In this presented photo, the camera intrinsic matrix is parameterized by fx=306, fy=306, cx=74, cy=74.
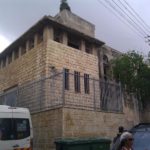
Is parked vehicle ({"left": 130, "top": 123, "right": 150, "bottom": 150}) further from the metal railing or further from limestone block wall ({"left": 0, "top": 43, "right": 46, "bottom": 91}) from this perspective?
limestone block wall ({"left": 0, "top": 43, "right": 46, "bottom": 91})

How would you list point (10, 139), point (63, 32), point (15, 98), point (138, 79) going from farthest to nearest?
point (138, 79), point (63, 32), point (15, 98), point (10, 139)

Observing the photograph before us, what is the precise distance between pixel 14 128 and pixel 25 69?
37.0 ft

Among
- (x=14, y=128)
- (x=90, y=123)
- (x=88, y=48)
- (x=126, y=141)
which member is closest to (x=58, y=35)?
(x=88, y=48)

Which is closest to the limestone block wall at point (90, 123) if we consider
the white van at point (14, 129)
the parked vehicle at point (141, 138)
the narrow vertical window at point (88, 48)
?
the white van at point (14, 129)

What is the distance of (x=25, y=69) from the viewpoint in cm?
2072

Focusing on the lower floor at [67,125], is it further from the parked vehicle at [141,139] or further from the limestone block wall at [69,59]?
the limestone block wall at [69,59]

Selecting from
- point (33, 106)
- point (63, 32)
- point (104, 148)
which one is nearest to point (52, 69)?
point (63, 32)

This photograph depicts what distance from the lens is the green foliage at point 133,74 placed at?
22656mm

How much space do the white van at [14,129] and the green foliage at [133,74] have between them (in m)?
13.5

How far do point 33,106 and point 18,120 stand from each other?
13.9 ft

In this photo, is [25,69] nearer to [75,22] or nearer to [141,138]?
[75,22]

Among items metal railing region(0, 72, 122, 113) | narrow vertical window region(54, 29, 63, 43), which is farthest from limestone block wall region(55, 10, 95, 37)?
metal railing region(0, 72, 122, 113)

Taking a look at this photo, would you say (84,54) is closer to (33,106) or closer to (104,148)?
(33,106)

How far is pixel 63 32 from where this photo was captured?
20203mm
